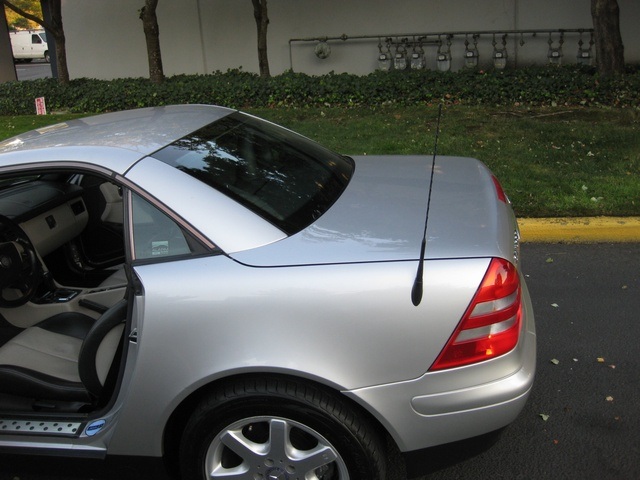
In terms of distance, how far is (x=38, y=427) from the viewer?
2.54 metres

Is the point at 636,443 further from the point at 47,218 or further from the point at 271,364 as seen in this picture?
the point at 47,218

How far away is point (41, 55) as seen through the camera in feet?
109

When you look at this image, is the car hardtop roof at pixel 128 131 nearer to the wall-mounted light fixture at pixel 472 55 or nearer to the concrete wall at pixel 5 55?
the wall-mounted light fixture at pixel 472 55

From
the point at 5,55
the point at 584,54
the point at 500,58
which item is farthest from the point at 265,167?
the point at 5,55

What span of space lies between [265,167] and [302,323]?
0.99 meters

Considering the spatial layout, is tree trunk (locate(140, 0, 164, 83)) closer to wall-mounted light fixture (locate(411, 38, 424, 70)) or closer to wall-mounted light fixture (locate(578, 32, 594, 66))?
wall-mounted light fixture (locate(411, 38, 424, 70))

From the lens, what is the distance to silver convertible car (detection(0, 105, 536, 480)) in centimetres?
218

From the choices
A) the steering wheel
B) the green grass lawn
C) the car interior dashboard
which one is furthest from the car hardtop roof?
the green grass lawn

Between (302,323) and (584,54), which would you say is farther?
(584,54)

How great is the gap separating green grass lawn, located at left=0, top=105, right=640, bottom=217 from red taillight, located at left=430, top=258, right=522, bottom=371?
3.59 meters

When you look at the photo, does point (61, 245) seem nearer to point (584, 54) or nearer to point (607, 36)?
point (607, 36)

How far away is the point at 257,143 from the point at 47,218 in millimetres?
1383

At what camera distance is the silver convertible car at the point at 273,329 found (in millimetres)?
2176

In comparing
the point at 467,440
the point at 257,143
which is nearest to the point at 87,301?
the point at 257,143
